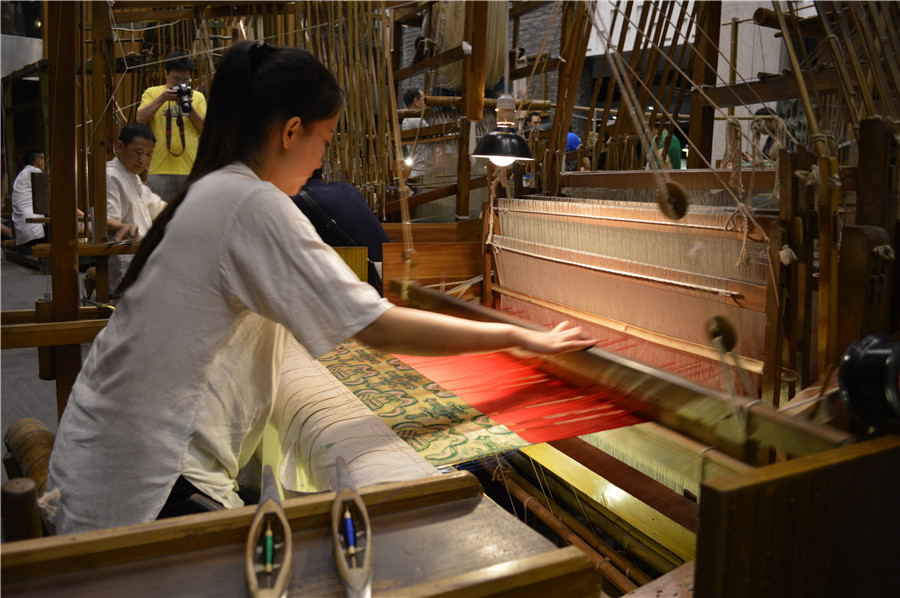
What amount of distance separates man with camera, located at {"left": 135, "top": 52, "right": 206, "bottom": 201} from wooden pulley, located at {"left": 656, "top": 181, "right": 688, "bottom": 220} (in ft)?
15.8

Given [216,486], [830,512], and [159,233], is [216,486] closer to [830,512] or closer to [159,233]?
[159,233]

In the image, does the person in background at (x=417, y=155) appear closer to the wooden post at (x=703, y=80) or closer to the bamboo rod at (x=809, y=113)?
the wooden post at (x=703, y=80)

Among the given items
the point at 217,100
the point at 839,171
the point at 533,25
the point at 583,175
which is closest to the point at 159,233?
the point at 217,100

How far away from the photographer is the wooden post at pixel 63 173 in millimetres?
2301

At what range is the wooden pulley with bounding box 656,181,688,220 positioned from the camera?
1.51m

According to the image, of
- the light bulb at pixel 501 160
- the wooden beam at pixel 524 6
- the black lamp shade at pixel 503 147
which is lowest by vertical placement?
the light bulb at pixel 501 160

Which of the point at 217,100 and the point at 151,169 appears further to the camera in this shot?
the point at 151,169

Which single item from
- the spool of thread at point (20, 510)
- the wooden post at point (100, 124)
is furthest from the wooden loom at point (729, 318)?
the wooden post at point (100, 124)

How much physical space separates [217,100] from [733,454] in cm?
131

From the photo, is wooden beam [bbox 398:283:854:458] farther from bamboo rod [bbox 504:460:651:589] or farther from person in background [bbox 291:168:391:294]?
person in background [bbox 291:168:391:294]

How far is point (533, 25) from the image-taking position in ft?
40.4

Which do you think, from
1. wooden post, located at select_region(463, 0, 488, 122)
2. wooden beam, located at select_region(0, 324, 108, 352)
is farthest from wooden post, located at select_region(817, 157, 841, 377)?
wooden post, located at select_region(463, 0, 488, 122)

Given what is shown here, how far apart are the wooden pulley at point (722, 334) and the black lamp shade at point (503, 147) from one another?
1747mm

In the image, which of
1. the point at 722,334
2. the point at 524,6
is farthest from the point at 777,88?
the point at 524,6
